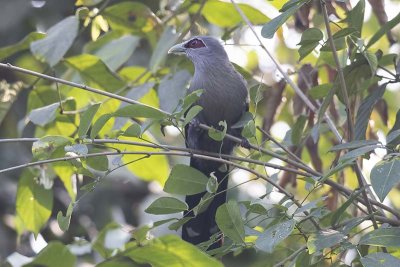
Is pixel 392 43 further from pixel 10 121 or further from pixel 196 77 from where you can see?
pixel 10 121

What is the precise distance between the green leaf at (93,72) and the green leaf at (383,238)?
6.20 feet

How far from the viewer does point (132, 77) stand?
4.38m

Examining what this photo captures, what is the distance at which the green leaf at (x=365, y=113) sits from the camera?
9.97 feet

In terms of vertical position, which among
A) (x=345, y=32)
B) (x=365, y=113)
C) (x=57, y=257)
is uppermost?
(x=345, y=32)

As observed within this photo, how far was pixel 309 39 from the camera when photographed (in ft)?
9.46

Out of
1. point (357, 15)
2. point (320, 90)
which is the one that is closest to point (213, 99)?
point (320, 90)

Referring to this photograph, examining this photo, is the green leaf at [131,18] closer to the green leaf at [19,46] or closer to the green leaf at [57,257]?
the green leaf at [19,46]

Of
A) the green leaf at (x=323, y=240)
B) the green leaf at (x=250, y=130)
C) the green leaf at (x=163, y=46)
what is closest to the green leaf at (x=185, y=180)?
the green leaf at (x=250, y=130)

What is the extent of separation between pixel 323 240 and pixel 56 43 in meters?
1.80

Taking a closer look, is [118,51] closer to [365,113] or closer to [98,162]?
[98,162]

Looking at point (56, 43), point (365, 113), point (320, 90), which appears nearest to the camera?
point (365, 113)

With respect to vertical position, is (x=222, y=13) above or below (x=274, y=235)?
above

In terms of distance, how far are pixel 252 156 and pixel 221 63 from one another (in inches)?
44.0

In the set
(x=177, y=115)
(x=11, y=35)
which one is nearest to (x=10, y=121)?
(x=11, y=35)
